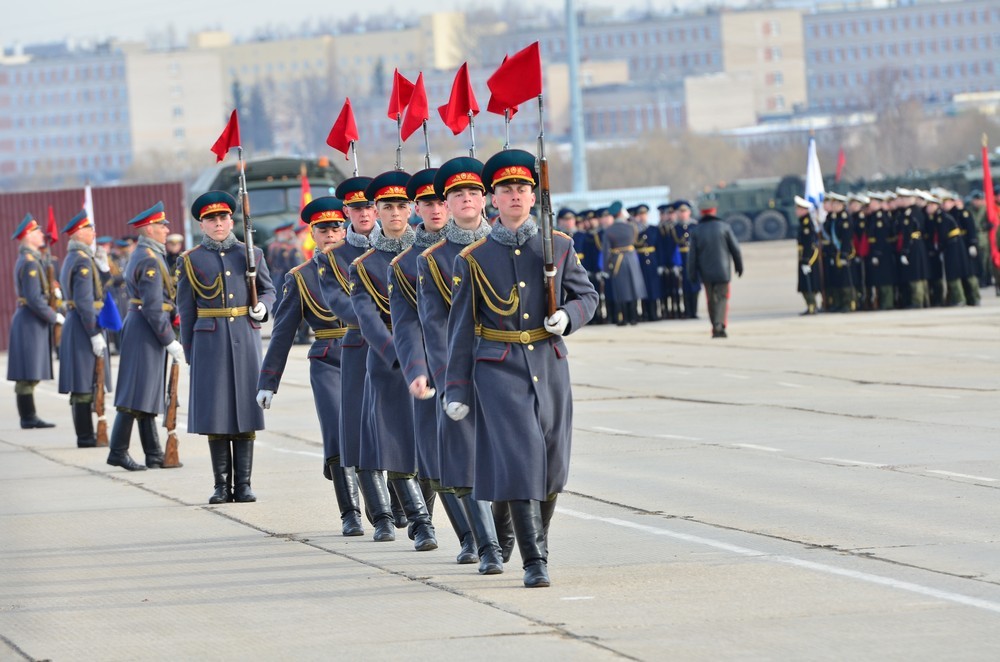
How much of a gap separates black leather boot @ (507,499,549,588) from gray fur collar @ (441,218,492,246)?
1.25m

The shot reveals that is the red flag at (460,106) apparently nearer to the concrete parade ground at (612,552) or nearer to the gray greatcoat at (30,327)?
the concrete parade ground at (612,552)

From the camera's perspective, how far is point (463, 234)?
9.20m

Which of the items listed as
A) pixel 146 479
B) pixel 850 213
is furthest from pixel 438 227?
pixel 850 213

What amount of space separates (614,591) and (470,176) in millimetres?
1992

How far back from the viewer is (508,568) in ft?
30.4

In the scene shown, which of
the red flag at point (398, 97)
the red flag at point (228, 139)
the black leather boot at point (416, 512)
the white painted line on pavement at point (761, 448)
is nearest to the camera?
the black leather boot at point (416, 512)

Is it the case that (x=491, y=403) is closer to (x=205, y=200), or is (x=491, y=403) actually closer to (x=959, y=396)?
(x=205, y=200)

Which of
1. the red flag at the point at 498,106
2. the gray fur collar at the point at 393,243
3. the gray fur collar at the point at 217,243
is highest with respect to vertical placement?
the red flag at the point at 498,106

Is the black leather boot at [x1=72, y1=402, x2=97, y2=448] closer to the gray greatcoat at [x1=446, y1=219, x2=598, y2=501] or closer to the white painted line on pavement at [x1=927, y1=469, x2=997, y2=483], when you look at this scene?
the white painted line on pavement at [x1=927, y1=469, x2=997, y2=483]

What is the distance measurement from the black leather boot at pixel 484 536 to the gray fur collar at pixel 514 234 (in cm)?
117

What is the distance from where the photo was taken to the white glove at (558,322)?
8.62 metres

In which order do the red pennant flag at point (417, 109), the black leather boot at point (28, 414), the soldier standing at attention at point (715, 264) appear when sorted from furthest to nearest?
the soldier standing at attention at point (715, 264) → the black leather boot at point (28, 414) → the red pennant flag at point (417, 109)

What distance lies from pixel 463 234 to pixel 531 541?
4.81 feet

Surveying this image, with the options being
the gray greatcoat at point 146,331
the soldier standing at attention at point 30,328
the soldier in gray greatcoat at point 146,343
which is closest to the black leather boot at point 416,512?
the soldier in gray greatcoat at point 146,343
